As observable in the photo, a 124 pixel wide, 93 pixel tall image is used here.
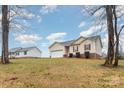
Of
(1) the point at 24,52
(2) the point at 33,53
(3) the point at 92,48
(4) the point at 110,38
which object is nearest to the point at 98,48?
(3) the point at 92,48

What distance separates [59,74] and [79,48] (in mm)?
504

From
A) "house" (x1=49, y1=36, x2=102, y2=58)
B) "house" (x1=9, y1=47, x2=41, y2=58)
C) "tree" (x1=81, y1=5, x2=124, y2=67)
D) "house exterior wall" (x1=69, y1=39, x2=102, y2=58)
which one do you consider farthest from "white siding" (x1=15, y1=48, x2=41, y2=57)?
"tree" (x1=81, y1=5, x2=124, y2=67)

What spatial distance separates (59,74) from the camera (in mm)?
3531

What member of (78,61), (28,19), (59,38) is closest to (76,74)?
(78,61)

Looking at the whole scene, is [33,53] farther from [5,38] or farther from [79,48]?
→ [79,48]

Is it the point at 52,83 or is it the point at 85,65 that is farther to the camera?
the point at 85,65

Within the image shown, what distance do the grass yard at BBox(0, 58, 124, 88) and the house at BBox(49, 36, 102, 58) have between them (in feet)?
0.30

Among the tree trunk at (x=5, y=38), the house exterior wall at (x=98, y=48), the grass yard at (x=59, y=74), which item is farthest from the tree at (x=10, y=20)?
the house exterior wall at (x=98, y=48)

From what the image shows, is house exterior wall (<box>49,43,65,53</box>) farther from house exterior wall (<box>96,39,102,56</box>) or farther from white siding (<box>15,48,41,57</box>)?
house exterior wall (<box>96,39,102,56</box>)

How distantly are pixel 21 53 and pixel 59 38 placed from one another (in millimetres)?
604

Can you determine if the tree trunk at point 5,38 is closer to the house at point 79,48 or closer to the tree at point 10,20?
the tree at point 10,20

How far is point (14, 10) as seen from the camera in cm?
371

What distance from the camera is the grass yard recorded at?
3.34m

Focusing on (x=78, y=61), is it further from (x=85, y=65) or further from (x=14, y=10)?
(x=14, y=10)
